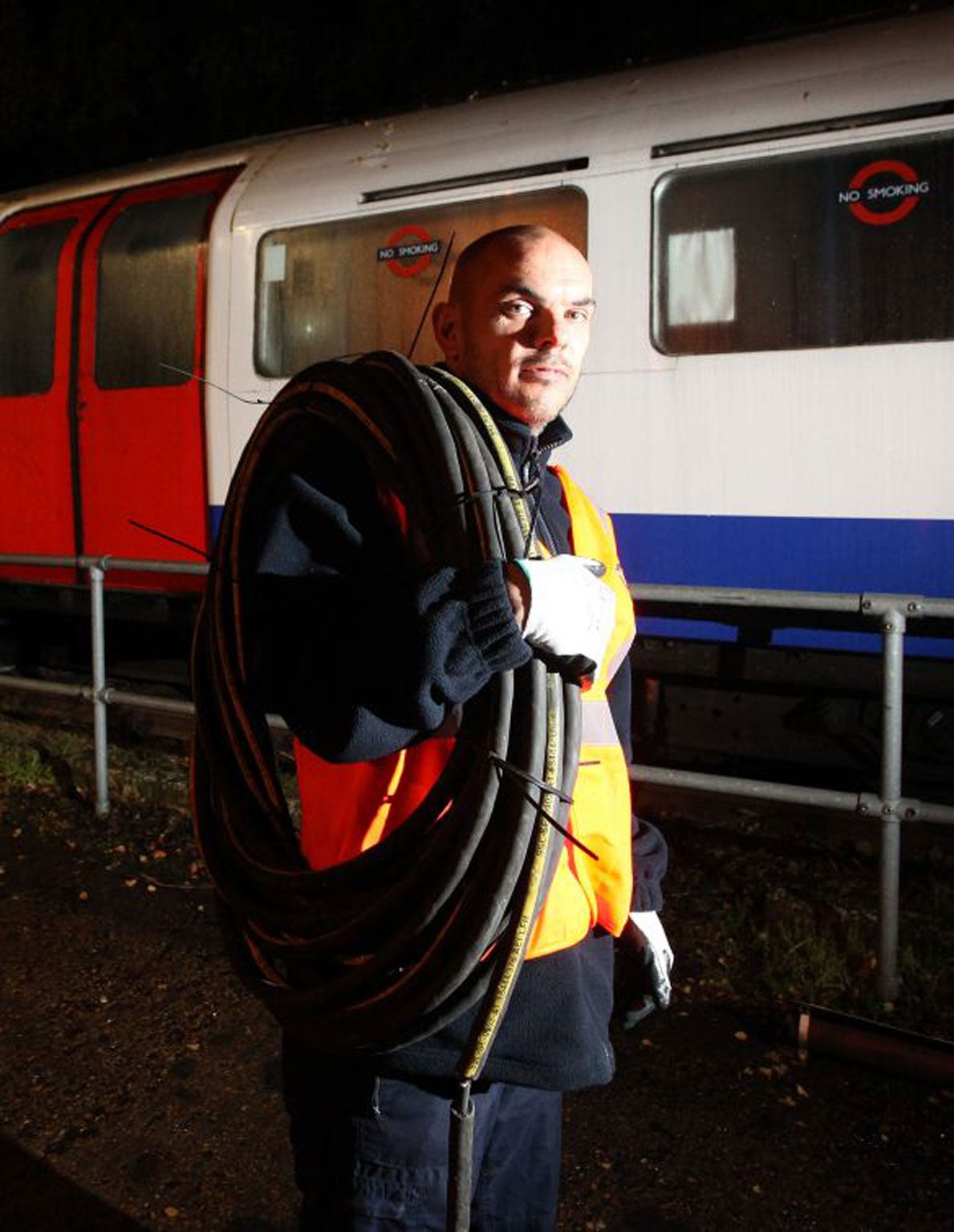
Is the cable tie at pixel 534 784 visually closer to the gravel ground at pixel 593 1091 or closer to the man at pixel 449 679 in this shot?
the man at pixel 449 679

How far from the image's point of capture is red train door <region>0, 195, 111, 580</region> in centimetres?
664

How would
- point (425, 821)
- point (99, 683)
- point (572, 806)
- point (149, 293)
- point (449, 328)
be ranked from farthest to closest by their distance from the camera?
point (149, 293), point (99, 683), point (449, 328), point (572, 806), point (425, 821)

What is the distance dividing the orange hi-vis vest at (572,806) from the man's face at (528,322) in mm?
232

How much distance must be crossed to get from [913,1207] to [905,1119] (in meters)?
0.31

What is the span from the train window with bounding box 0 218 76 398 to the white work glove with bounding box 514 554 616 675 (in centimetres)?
613

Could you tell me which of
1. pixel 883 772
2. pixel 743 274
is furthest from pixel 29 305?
pixel 883 772

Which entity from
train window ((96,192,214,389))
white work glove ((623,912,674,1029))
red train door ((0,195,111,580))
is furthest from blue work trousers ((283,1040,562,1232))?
red train door ((0,195,111,580))

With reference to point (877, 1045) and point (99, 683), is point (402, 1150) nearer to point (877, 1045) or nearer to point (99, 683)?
point (877, 1045)

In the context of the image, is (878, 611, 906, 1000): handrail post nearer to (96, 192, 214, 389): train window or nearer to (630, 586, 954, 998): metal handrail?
(630, 586, 954, 998): metal handrail

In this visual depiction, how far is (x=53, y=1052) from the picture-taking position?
3010mm

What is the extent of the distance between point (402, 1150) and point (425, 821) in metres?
0.48

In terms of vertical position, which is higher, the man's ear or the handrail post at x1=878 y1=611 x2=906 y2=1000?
the man's ear

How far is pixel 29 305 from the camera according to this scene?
22.5ft

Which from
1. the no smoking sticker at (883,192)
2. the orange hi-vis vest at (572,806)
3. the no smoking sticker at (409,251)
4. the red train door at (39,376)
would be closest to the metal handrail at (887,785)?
the orange hi-vis vest at (572,806)
